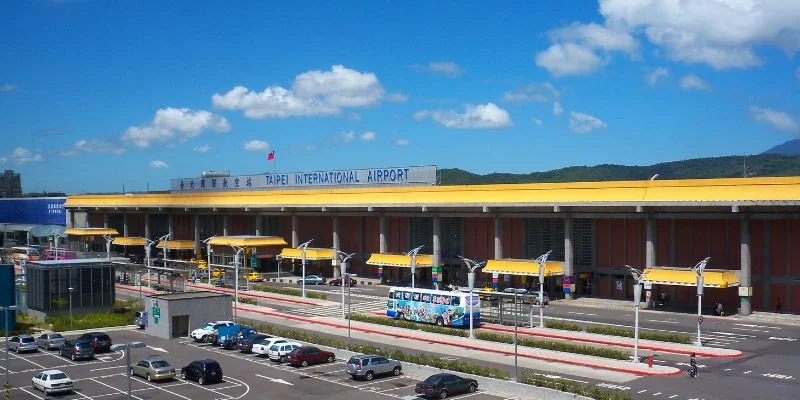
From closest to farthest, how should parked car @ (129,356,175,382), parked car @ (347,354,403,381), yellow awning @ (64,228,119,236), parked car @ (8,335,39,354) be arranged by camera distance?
parked car @ (347,354,403,381) < parked car @ (129,356,175,382) < parked car @ (8,335,39,354) < yellow awning @ (64,228,119,236)

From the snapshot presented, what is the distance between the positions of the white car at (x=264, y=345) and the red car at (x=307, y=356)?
2672mm

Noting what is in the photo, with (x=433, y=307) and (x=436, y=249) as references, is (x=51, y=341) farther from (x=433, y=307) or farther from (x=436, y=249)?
(x=436, y=249)

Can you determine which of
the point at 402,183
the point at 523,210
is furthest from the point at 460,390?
the point at 402,183

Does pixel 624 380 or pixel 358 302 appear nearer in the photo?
pixel 624 380

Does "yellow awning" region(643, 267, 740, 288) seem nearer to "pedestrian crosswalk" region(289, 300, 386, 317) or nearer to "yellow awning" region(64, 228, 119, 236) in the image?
"pedestrian crosswalk" region(289, 300, 386, 317)

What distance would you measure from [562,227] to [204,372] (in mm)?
44718

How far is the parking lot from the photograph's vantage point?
133ft

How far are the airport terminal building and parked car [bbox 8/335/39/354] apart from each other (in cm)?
4203

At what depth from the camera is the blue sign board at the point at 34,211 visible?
15512 centimetres

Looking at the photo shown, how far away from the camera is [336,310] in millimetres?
72688

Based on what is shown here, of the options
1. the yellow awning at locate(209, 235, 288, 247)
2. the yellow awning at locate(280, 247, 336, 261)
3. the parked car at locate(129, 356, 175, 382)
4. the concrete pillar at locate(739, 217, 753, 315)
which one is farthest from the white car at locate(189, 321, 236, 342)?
the yellow awning at locate(209, 235, 288, 247)

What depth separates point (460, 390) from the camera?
3991 cm

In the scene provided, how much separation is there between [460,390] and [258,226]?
246 feet

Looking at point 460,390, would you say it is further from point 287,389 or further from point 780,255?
point 780,255
